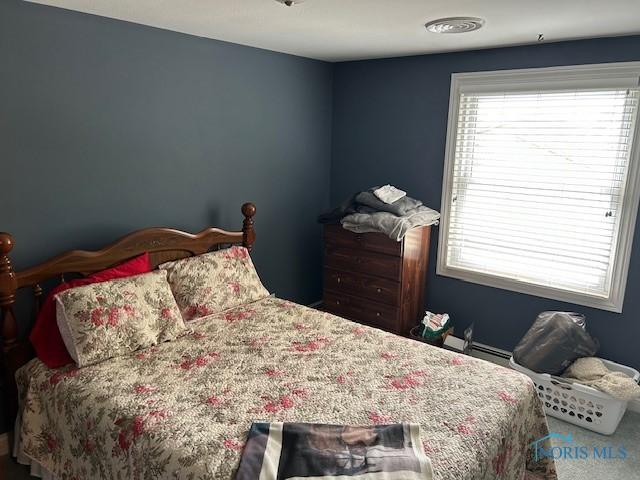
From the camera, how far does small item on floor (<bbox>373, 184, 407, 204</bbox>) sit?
11.1 ft

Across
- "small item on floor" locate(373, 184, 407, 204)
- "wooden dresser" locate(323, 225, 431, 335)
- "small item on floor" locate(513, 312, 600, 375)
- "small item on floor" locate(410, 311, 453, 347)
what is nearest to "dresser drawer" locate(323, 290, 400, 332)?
"wooden dresser" locate(323, 225, 431, 335)

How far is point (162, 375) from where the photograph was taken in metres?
2.05

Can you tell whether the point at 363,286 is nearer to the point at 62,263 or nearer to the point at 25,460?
the point at 62,263

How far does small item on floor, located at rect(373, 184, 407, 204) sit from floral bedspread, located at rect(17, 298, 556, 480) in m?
1.23

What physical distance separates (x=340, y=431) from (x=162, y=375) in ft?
2.78

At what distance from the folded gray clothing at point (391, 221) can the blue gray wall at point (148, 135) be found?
62cm

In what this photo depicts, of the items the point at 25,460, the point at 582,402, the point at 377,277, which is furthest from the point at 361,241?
the point at 25,460

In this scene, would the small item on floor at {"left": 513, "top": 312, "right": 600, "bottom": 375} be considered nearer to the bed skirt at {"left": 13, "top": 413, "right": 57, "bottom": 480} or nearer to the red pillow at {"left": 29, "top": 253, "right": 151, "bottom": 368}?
the red pillow at {"left": 29, "top": 253, "right": 151, "bottom": 368}

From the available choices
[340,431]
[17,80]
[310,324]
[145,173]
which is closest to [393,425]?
[340,431]

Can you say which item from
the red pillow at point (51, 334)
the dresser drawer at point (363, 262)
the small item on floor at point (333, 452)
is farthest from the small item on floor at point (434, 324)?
the red pillow at point (51, 334)

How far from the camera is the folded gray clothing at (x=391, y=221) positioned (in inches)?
125

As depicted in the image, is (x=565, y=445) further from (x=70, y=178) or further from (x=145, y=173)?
(x=70, y=178)

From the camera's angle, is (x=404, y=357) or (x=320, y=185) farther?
(x=320, y=185)

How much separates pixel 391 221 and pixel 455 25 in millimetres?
1280
